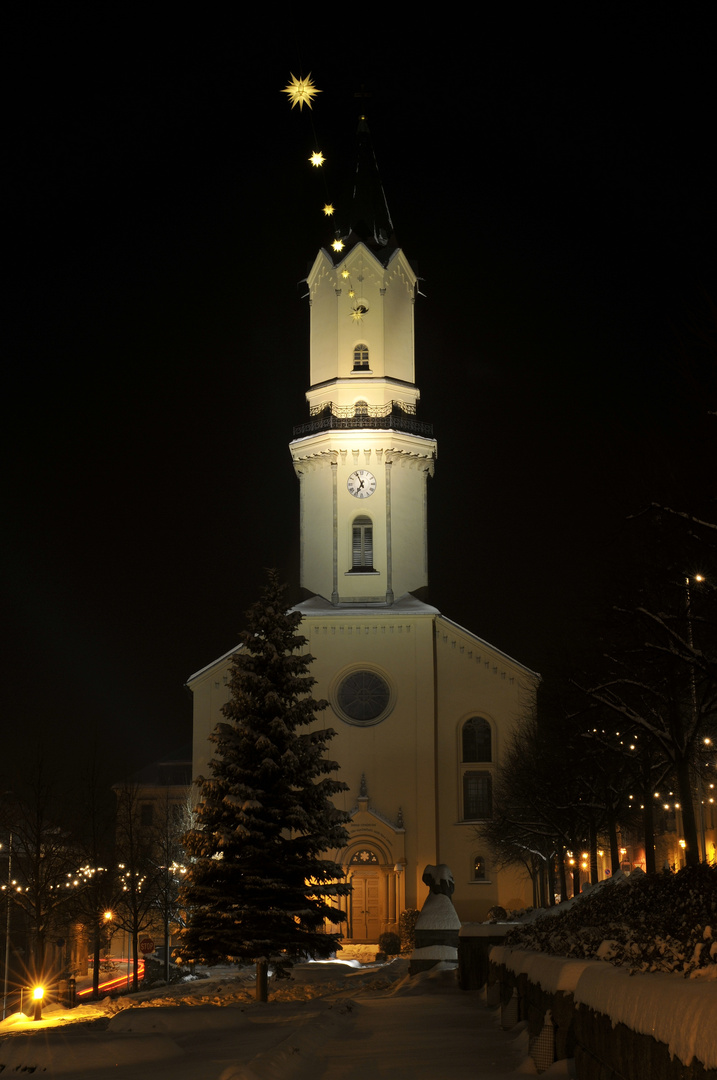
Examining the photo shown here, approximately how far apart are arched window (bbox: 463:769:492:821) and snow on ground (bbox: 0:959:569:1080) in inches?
1513

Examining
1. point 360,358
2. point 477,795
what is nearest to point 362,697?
point 477,795

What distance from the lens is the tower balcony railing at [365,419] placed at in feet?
197

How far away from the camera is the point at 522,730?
179 ft

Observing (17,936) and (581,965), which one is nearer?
(581,965)

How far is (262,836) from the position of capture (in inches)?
871

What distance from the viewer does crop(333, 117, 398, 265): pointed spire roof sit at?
63.9 metres

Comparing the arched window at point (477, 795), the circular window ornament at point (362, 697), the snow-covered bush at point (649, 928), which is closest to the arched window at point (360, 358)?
the circular window ornament at point (362, 697)

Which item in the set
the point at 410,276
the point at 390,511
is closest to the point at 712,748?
the point at 390,511

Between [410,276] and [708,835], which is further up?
[410,276]

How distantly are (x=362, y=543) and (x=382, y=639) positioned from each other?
5.34 meters

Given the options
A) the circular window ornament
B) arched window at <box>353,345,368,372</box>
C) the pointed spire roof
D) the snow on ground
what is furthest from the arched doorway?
the snow on ground

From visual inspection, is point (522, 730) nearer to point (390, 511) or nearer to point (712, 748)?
point (390, 511)

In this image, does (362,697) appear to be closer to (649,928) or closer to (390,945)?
(390,945)

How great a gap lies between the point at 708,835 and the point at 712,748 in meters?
30.3
